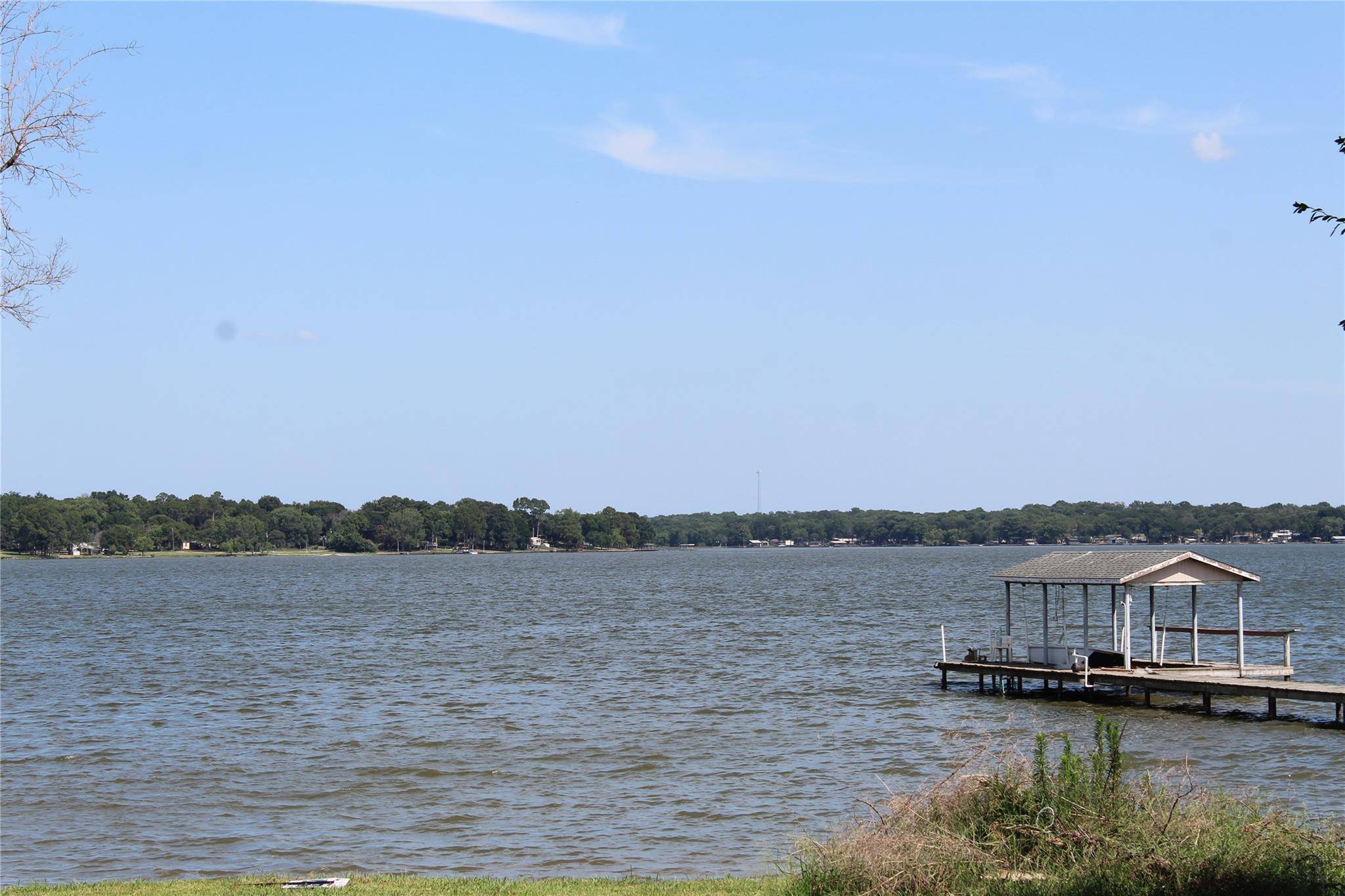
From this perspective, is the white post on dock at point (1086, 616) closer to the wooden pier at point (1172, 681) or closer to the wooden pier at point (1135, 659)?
the wooden pier at point (1135, 659)

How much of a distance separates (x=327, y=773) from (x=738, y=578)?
99.8m

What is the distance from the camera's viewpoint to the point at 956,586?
3755 inches

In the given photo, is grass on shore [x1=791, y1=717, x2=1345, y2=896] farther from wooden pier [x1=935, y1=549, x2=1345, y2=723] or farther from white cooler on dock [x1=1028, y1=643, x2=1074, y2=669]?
white cooler on dock [x1=1028, y1=643, x2=1074, y2=669]

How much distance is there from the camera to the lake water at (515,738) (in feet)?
55.9

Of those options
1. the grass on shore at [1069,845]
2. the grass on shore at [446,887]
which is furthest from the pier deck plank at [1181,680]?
the grass on shore at [446,887]

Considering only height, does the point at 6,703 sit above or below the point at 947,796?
below

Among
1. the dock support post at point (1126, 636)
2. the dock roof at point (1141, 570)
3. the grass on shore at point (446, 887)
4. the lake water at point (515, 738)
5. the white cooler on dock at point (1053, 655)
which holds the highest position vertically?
the dock roof at point (1141, 570)

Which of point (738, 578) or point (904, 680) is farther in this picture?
point (738, 578)

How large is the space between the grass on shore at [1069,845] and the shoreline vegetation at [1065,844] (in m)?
0.01

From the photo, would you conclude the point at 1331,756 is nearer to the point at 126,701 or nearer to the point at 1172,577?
the point at 1172,577

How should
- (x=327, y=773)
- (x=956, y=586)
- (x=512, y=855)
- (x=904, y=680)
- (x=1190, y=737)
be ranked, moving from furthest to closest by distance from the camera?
(x=956, y=586)
(x=904, y=680)
(x=1190, y=737)
(x=327, y=773)
(x=512, y=855)

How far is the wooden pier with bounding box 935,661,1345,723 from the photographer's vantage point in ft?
85.5

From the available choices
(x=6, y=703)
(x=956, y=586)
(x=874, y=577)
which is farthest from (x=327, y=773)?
(x=874, y=577)

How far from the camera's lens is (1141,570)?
2861 cm
